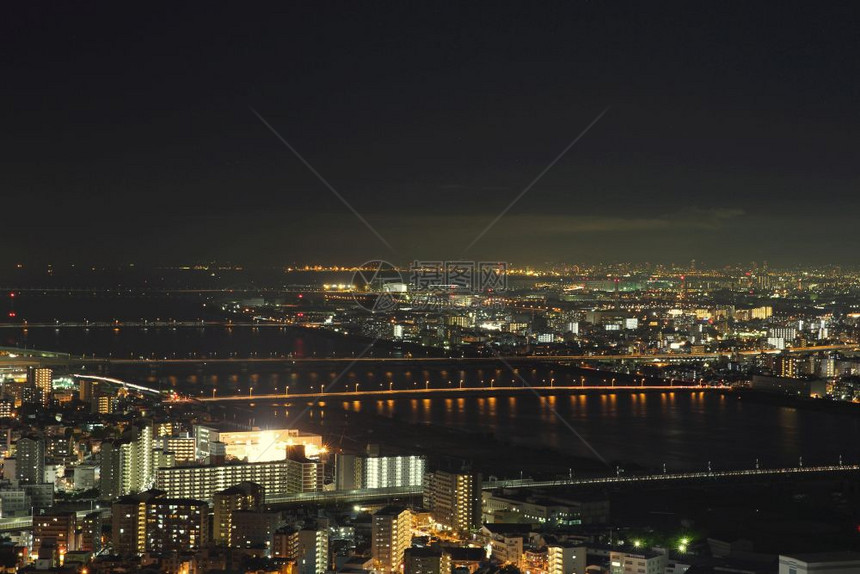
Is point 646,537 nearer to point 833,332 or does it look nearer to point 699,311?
point 833,332

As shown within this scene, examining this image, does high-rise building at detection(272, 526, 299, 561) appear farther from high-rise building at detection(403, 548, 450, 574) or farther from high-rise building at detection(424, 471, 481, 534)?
high-rise building at detection(424, 471, 481, 534)

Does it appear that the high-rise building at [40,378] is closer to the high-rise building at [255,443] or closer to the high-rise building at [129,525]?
the high-rise building at [255,443]

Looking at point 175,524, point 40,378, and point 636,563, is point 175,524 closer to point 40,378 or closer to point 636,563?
point 636,563

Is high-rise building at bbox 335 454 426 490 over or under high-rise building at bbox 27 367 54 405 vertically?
under

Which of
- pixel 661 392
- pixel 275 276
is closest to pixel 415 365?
pixel 661 392
